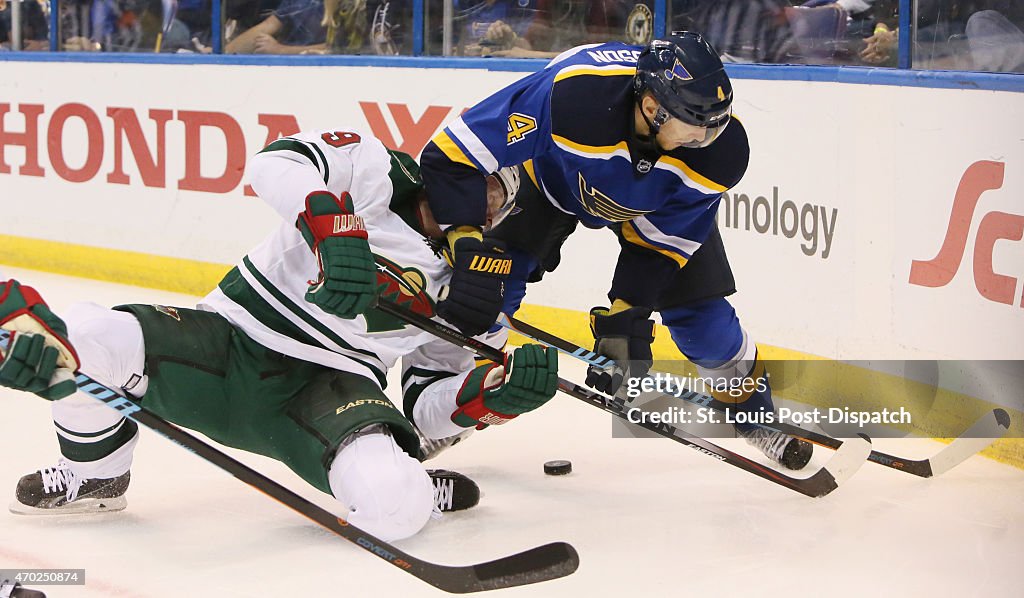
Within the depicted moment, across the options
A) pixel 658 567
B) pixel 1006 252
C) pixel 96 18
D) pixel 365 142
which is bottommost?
pixel 658 567

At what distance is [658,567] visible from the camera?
2.44 m

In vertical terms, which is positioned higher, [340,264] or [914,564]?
[340,264]

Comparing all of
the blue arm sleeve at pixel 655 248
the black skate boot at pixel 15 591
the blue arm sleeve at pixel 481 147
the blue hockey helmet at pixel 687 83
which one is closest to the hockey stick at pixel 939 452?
the blue arm sleeve at pixel 655 248

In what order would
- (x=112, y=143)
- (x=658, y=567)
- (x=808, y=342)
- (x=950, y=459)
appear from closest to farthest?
1. (x=658, y=567)
2. (x=950, y=459)
3. (x=808, y=342)
4. (x=112, y=143)

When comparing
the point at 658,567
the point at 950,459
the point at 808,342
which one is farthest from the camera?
the point at 808,342

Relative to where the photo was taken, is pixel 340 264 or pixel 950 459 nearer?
pixel 340 264

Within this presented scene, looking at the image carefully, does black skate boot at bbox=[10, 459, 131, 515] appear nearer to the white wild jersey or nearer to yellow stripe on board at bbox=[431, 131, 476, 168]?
the white wild jersey

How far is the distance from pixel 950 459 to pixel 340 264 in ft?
4.97

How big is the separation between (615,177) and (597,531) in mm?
705

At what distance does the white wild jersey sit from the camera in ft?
8.32

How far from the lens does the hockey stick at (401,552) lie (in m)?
2.20

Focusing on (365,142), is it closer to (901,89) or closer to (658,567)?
(658,567)

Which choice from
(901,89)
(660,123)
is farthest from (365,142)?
(901,89)

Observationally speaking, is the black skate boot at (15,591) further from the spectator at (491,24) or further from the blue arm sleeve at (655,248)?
the spectator at (491,24)
